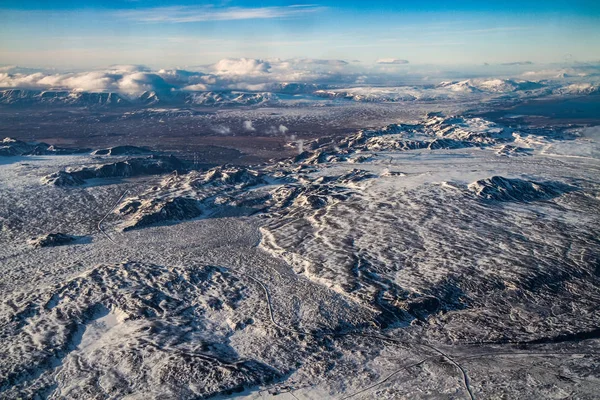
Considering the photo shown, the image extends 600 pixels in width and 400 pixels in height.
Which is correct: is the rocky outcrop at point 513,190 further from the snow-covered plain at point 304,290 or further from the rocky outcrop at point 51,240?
the rocky outcrop at point 51,240

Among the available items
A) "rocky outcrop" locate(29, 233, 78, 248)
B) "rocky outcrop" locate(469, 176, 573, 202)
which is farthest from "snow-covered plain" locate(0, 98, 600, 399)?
"rocky outcrop" locate(29, 233, 78, 248)

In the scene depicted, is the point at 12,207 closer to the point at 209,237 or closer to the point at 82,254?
the point at 82,254

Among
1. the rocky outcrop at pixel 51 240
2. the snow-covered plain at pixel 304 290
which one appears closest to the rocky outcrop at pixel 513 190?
the snow-covered plain at pixel 304 290

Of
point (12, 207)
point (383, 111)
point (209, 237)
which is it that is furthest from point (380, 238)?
point (383, 111)

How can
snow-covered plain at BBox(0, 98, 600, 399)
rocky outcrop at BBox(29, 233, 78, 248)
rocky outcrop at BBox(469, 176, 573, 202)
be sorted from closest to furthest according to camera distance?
1. snow-covered plain at BBox(0, 98, 600, 399)
2. rocky outcrop at BBox(29, 233, 78, 248)
3. rocky outcrop at BBox(469, 176, 573, 202)

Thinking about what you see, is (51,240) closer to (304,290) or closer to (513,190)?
(304,290)

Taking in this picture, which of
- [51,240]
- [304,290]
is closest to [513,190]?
[304,290]

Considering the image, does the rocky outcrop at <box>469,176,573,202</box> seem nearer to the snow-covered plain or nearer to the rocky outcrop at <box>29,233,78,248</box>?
the snow-covered plain

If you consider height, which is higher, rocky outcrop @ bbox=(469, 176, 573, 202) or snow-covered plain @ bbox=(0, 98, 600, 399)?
rocky outcrop @ bbox=(469, 176, 573, 202)
